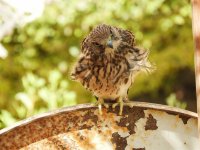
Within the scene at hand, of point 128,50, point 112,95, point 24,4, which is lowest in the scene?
point 112,95

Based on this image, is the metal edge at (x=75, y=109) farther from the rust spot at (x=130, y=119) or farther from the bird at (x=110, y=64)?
the bird at (x=110, y=64)

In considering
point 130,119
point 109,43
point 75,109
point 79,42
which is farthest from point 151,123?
point 79,42

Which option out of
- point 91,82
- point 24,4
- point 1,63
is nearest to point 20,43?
point 1,63

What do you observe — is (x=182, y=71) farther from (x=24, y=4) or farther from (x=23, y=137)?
(x=23, y=137)

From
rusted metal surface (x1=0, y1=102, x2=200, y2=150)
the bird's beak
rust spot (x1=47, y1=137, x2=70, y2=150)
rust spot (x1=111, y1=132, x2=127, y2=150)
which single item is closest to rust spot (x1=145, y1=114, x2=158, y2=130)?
rusted metal surface (x1=0, y1=102, x2=200, y2=150)

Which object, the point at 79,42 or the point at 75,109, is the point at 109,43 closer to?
the point at 75,109

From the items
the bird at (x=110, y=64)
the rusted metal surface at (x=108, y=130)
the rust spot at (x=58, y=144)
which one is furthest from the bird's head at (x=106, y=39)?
the rust spot at (x=58, y=144)
